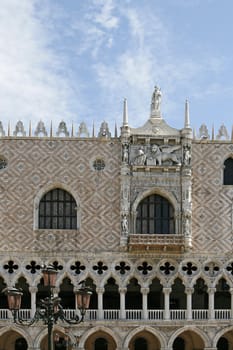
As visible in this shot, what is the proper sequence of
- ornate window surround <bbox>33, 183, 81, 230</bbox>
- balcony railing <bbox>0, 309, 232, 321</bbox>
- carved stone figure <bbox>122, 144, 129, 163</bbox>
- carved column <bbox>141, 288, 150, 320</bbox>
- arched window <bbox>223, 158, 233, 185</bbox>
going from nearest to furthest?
balcony railing <bbox>0, 309, 232, 321</bbox> → carved column <bbox>141, 288, 150, 320</bbox> → ornate window surround <bbox>33, 183, 81, 230</bbox> → carved stone figure <bbox>122, 144, 129, 163</bbox> → arched window <bbox>223, 158, 233, 185</bbox>

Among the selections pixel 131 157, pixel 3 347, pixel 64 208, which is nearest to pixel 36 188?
pixel 64 208

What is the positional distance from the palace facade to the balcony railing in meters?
0.04

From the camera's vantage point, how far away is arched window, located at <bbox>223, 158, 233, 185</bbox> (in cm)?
2962

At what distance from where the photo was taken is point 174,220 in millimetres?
29094

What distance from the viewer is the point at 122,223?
28.6 metres

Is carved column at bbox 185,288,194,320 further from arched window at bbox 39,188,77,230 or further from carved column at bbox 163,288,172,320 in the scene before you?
arched window at bbox 39,188,77,230

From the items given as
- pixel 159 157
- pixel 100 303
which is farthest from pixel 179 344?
pixel 159 157

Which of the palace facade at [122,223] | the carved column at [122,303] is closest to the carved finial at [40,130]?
the palace facade at [122,223]

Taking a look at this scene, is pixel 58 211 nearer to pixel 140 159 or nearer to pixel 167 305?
pixel 140 159

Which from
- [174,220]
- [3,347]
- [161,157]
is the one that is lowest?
[3,347]

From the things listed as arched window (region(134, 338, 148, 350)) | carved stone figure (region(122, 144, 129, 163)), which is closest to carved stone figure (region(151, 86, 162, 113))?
carved stone figure (region(122, 144, 129, 163))

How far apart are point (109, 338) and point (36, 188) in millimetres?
6417

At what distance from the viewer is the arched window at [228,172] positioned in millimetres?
29625

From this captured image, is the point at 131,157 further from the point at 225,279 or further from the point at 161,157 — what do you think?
the point at 225,279
